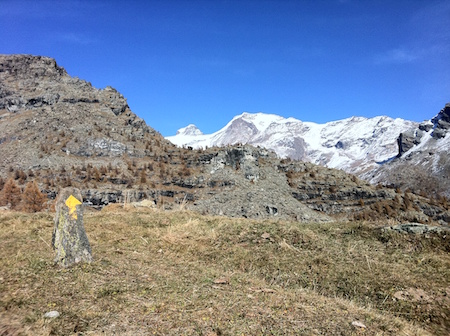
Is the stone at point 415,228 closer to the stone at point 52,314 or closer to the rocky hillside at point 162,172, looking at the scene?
the stone at point 52,314

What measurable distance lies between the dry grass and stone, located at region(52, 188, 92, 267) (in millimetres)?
316

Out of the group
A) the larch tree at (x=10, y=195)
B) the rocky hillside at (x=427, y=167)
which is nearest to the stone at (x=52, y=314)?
the larch tree at (x=10, y=195)

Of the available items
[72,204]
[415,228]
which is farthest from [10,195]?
[415,228]

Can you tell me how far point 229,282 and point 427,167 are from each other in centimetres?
18024

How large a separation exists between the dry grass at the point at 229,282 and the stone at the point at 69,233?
1.04 ft

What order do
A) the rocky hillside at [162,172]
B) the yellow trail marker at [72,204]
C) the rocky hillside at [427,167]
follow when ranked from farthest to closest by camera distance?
the rocky hillside at [427,167], the rocky hillside at [162,172], the yellow trail marker at [72,204]

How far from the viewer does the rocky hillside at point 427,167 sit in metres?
131

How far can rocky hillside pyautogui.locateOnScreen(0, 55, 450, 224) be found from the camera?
34.9m

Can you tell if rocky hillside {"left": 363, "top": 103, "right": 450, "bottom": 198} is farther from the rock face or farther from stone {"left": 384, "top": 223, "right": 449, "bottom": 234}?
stone {"left": 384, "top": 223, "right": 449, "bottom": 234}

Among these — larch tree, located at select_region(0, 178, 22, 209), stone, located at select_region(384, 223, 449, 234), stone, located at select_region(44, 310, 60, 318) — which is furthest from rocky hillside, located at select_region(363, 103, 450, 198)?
stone, located at select_region(44, 310, 60, 318)

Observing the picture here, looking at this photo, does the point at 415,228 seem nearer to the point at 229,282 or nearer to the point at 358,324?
the point at 358,324

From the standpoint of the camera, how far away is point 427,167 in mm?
152000

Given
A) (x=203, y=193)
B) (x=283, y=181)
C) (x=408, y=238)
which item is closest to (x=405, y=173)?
(x=283, y=181)

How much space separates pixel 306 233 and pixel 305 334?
17.2 feet
